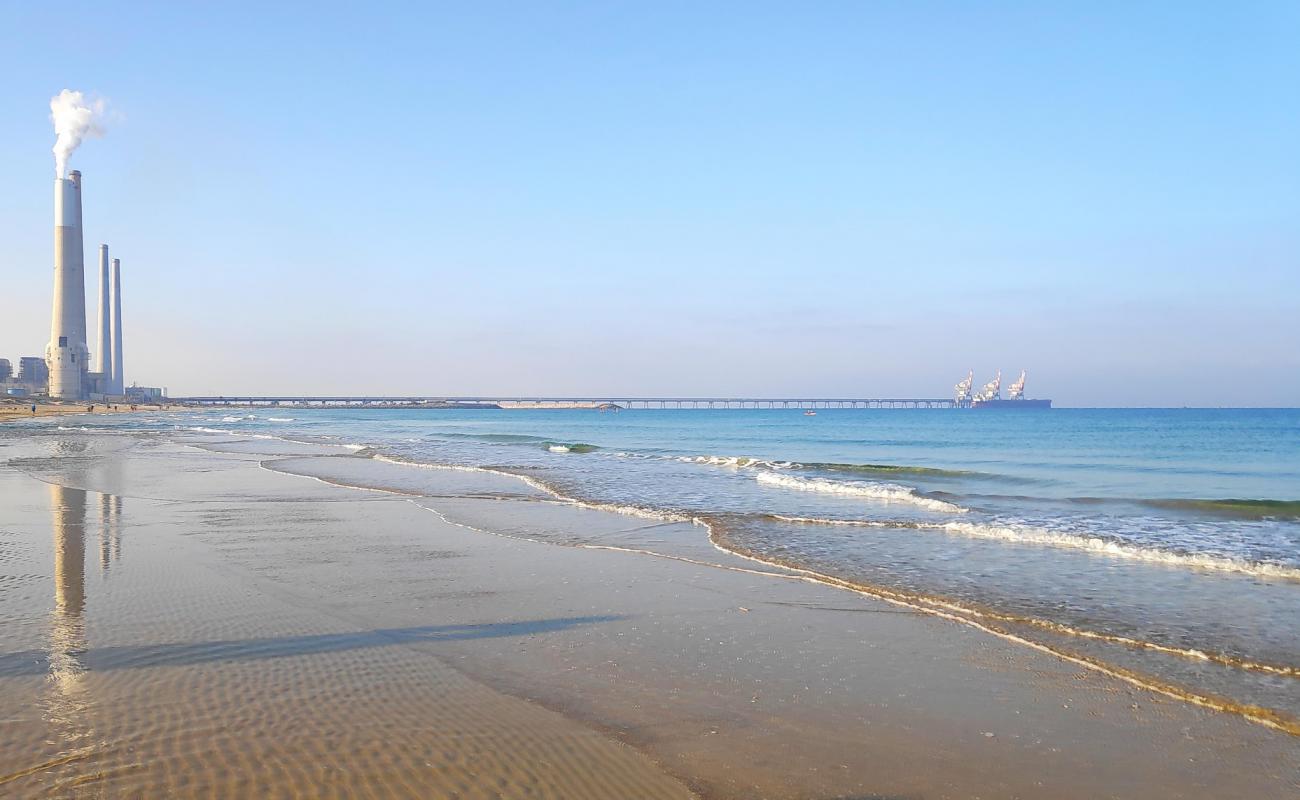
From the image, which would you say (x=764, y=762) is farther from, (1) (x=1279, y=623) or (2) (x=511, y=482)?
(2) (x=511, y=482)

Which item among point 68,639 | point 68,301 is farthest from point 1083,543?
point 68,301

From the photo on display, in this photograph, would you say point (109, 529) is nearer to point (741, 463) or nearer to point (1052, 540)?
point (1052, 540)

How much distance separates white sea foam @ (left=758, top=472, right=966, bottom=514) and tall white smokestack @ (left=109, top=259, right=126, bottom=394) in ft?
520

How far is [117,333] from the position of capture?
151 metres

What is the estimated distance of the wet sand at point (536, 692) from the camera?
414 centimetres

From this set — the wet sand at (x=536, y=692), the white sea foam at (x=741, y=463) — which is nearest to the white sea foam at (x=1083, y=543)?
the wet sand at (x=536, y=692)

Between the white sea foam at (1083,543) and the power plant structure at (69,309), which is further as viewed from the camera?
the power plant structure at (69,309)

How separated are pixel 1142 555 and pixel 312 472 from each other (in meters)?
20.4

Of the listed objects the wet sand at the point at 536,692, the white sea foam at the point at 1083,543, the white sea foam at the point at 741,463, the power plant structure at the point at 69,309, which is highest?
the power plant structure at the point at 69,309

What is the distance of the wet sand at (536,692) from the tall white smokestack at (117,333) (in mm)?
163423

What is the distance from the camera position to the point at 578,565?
10.0 meters

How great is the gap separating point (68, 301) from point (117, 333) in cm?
5066

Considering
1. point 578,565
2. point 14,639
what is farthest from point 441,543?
point 14,639

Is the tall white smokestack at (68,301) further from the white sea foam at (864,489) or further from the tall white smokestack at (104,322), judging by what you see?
the white sea foam at (864,489)
